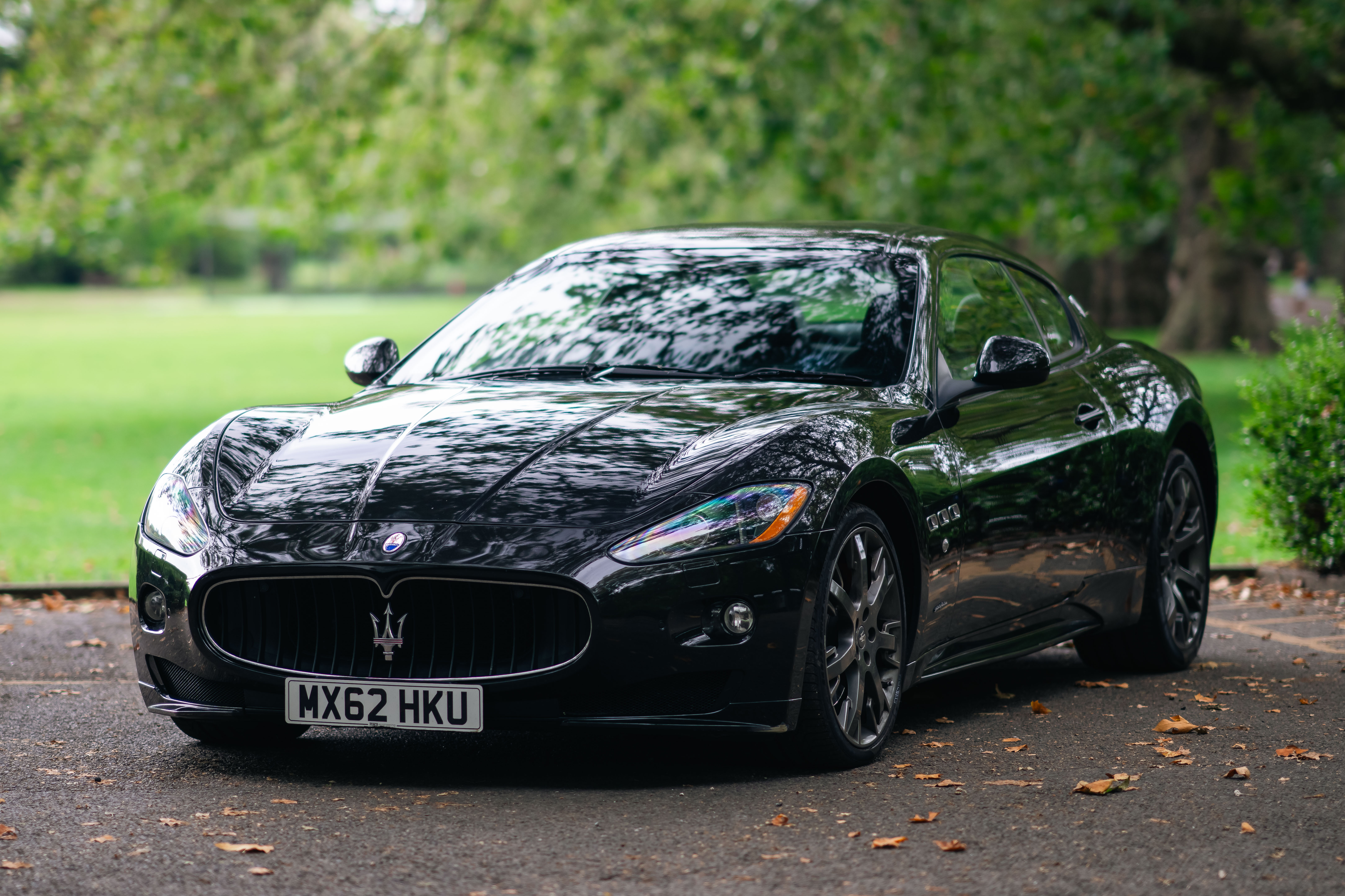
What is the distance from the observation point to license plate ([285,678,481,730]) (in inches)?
193

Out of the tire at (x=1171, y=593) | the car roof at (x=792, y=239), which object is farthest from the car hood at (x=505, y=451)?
the tire at (x=1171, y=593)

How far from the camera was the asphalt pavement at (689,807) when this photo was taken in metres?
4.25

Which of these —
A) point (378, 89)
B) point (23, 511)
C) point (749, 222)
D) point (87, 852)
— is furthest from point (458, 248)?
point (87, 852)

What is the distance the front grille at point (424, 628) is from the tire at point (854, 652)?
2.35ft

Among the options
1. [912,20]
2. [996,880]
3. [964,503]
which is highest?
[912,20]

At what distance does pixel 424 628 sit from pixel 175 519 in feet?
2.97

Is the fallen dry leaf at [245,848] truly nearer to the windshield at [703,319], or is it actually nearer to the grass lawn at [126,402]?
the windshield at [703,319]

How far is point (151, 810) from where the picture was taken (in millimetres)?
4902

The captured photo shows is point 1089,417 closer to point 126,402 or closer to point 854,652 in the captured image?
point 854,652

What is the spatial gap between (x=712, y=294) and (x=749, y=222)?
53 centimetres

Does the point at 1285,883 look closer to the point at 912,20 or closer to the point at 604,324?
the point at 604,324

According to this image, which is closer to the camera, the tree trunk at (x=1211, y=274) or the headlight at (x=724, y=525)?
the headlight at (x=724, y=525)

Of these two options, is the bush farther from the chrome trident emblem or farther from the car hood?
the chrome trident emblem

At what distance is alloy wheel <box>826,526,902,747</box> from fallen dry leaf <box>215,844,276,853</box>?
1.62 metres
